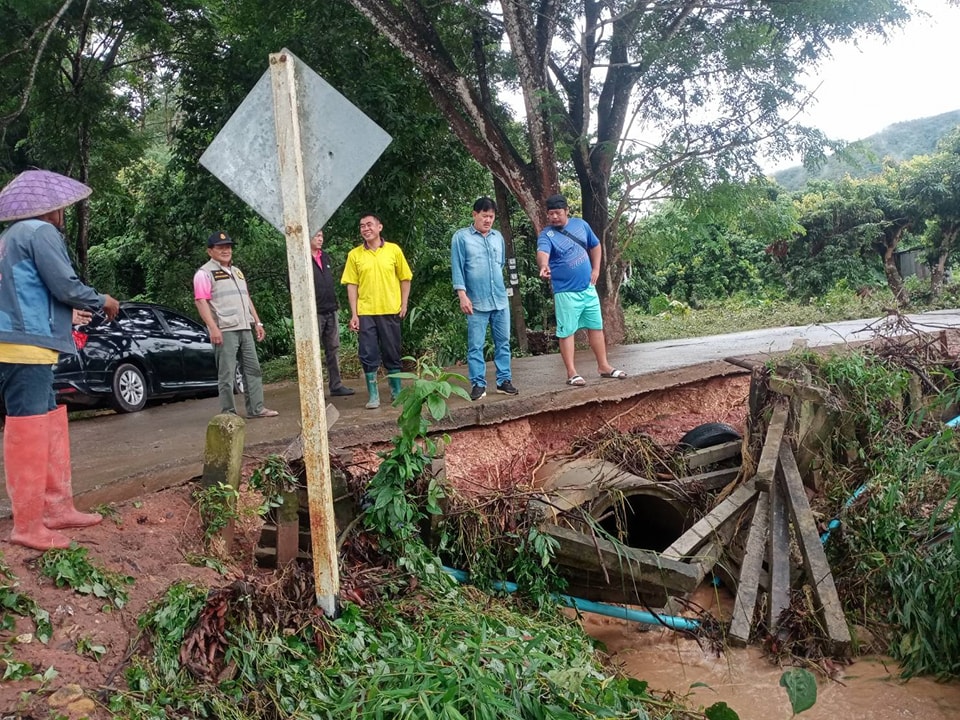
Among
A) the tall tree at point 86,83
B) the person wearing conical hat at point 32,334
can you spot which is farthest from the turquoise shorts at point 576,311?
the tall tree at point 86,83

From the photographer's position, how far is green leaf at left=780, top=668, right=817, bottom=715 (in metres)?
3.92

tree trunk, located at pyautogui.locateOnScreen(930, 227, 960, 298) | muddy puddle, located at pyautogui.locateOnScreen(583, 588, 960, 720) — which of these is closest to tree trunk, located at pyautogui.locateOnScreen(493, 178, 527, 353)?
muddy puddle, located at pyautogui.locateOnScreen(583, 588, 960, 720)

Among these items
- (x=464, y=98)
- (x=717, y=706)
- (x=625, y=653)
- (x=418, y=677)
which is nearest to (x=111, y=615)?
(x=418, y=677)

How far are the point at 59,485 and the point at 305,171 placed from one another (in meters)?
2.17

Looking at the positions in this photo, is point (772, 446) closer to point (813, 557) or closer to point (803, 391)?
point (803, 391)

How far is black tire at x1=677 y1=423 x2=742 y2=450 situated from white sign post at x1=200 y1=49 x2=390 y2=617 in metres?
4.25

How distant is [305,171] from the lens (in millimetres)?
3664

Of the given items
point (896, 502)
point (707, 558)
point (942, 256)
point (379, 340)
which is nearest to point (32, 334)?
point (379, 340)

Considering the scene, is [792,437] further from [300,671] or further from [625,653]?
[300,671]

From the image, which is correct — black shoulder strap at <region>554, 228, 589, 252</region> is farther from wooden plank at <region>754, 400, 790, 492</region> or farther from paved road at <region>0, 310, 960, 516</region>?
wooden plank at <region>754, 400, 790, 492</region>

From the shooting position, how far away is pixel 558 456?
21.6 ft

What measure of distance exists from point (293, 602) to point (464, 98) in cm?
781

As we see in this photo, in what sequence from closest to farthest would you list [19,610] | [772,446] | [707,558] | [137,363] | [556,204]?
[19,610], [707,558], [772,446], [556,204], [137,363]

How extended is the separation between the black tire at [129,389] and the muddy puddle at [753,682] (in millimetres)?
6250
